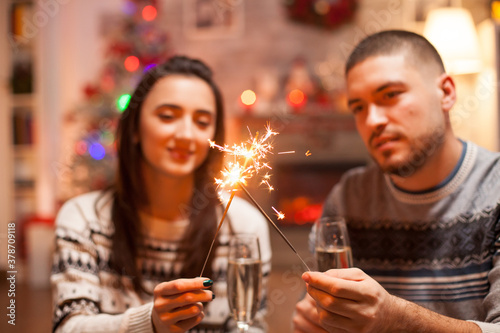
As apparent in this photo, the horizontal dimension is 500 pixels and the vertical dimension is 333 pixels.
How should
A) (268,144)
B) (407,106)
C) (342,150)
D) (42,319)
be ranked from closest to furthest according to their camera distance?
(268,144) → (407,106) → (42,319) → (342,150)

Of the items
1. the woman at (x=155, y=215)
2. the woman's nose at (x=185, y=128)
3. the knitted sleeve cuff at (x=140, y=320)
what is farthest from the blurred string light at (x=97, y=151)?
the knitted sleeve cuff at (x=140, y=320)

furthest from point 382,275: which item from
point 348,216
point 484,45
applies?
point 484,45

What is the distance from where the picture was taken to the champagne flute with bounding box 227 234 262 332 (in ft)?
2.60

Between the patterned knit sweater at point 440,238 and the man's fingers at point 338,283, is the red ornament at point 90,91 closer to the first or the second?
the patterned knit sweater at point 440,238

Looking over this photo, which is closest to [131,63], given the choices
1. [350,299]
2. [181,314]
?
[181,314]

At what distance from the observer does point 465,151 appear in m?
1.10

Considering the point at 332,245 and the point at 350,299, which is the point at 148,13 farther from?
the point at 350,299

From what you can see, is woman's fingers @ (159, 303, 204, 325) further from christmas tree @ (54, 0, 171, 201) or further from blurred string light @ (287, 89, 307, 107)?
blurred string light @ (287, 89, 307, 107)

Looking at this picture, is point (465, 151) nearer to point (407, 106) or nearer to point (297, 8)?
point (407, 106)

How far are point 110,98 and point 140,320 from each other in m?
3.06

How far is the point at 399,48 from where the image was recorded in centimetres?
102

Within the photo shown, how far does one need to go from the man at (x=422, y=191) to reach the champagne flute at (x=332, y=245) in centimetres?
12

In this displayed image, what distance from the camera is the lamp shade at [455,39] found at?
2.64 metres

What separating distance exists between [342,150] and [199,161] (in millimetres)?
2845
